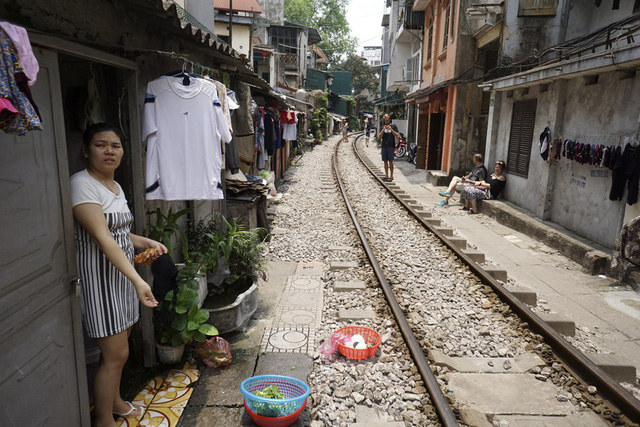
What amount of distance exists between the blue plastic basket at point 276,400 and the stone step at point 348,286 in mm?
2632

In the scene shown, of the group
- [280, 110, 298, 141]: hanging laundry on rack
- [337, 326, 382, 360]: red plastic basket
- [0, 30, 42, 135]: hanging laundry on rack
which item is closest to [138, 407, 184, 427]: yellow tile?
[337, 326, 382, 360]: red plastic basket

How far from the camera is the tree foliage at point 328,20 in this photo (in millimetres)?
54250

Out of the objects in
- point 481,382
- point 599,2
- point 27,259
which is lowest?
point 481,382

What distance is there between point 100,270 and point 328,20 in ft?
204

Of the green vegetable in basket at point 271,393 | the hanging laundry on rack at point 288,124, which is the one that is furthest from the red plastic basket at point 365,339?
the hanging laundry on rack at point 288,124

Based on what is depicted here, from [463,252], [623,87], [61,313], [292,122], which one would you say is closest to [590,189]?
[623,87]

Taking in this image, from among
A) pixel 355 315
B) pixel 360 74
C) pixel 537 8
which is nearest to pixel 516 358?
pixel 355 315

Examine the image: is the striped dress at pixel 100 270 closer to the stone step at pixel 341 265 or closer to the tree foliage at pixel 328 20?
the stone step at pixel 341 265

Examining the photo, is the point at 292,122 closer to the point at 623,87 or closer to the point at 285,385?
the point at 623,87

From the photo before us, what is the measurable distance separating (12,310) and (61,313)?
1.57 feet

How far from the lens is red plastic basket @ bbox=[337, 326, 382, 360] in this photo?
4441 mm

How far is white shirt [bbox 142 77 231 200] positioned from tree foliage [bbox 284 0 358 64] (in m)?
54.7

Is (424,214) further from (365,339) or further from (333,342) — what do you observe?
(333,342)

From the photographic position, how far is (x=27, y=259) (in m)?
2.41
